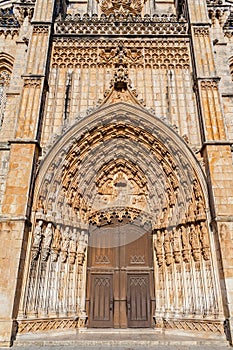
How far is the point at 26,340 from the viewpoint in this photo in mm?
7039

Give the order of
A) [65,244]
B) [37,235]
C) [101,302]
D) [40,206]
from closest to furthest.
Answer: [37,235]
[40,206]
[65,244]
[101,302]

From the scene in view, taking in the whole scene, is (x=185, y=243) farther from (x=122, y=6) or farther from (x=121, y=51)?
(x=122, y=6)

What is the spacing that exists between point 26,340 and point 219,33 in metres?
12.6

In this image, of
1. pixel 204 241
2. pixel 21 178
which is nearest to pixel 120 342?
pixel 204 241

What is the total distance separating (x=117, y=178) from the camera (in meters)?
10.6

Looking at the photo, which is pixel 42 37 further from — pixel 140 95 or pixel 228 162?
pixel 228 162

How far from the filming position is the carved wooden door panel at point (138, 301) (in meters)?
8.98

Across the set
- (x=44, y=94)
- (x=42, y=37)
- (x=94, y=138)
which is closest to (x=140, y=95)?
(x=94, y=138)

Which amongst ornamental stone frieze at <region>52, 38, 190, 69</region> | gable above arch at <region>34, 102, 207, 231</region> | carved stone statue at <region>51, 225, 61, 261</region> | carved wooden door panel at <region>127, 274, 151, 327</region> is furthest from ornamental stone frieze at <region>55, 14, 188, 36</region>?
carved wooden door panel at <region>127, 274, 151, 327</region>

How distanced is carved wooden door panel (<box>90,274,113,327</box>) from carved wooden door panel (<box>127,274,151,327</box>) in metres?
0.57

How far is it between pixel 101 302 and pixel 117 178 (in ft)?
13.2

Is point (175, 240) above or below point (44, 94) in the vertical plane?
below

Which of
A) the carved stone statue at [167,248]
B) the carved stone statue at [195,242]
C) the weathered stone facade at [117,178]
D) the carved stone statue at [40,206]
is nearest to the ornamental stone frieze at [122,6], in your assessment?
the weathered stone facade at [117,178]

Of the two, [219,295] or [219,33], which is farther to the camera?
[219,33]
